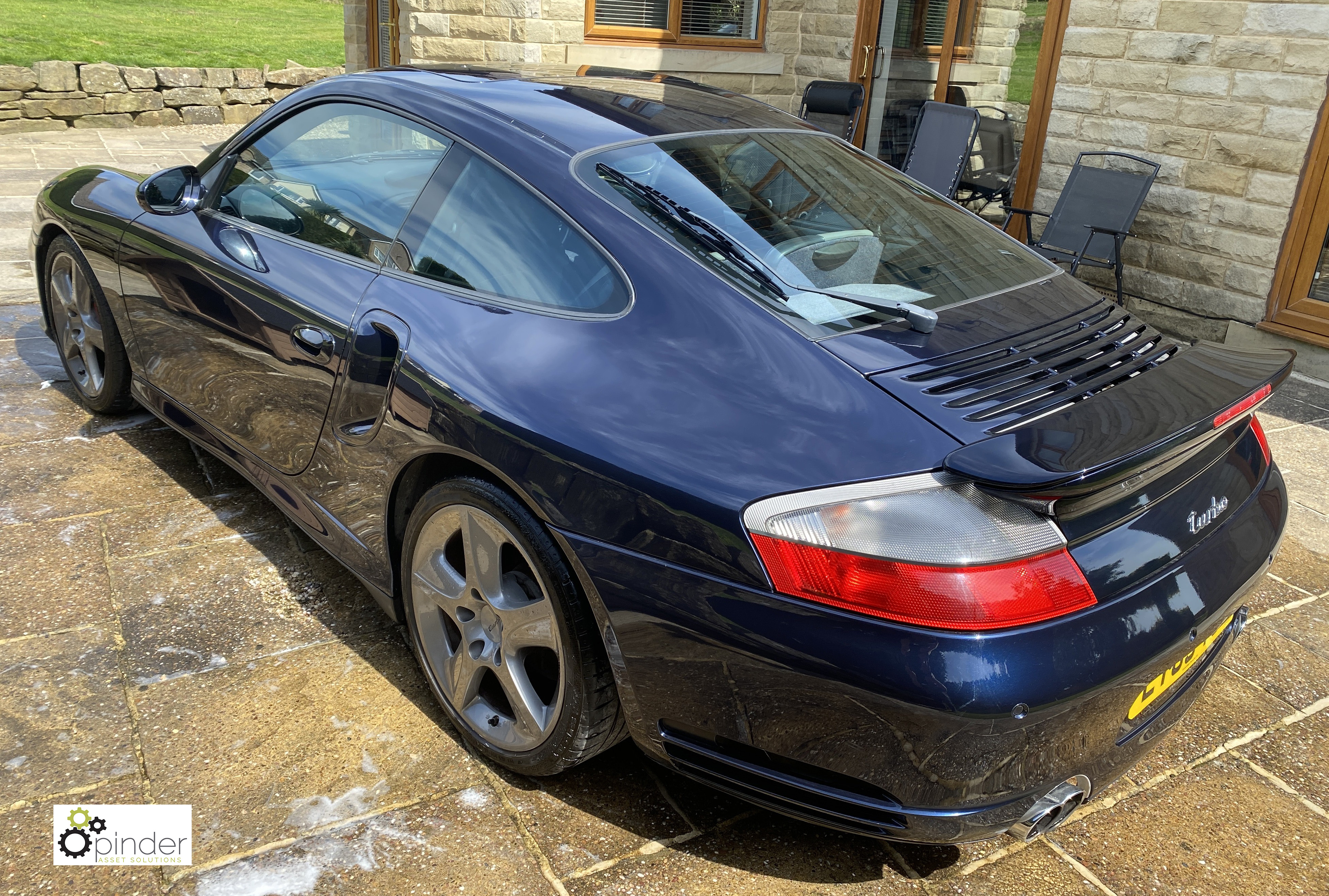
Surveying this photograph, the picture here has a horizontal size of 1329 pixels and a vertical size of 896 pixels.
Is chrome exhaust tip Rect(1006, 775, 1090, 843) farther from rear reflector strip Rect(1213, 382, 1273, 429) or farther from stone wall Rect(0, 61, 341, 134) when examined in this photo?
stone wall Rect(0, 61, 341, 134)

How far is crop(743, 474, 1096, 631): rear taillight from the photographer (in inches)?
68.1

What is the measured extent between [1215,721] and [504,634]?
1.95 metres

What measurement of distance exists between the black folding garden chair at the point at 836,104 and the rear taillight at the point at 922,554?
22.1 feet

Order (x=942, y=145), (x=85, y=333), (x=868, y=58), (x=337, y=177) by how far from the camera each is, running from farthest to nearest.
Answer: (x=868, y=58), (x=942, y=145), (x=85, y=333), (x=337, y=177)

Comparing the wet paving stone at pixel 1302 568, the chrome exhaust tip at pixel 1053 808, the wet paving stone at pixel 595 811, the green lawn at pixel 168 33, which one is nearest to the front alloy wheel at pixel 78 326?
the wet paving stone at pixel 595 811

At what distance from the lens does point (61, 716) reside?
2.53 metres

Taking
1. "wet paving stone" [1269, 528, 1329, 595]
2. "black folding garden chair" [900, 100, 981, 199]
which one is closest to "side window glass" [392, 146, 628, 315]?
"wet paving stone" [1269, 528, 1329, 595]

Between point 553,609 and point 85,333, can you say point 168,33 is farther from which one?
point 553,609

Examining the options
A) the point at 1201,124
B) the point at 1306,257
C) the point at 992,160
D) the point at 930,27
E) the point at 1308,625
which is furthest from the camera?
the point at 930,27

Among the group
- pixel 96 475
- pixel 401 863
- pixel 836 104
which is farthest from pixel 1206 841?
pixel 836 104

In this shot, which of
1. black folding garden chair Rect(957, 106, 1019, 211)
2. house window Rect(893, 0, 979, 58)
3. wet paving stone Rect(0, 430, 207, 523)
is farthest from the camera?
house window Rect(893, 0, 979, 58)

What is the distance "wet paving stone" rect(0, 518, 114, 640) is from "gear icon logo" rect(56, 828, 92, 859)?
2.79 feet

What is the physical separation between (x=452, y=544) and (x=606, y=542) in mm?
610

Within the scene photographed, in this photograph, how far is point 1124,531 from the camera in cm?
192
